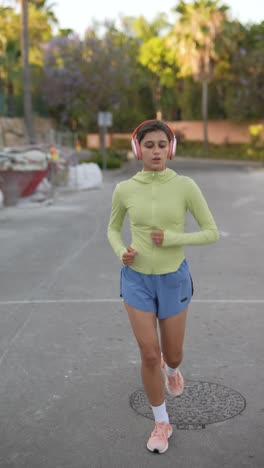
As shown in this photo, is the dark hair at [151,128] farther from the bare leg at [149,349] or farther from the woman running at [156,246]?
the bare leg at [149,349]

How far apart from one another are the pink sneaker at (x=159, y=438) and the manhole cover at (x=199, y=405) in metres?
0.31

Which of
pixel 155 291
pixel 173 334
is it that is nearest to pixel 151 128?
pixel 155 291

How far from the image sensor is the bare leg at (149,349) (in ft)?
12.6

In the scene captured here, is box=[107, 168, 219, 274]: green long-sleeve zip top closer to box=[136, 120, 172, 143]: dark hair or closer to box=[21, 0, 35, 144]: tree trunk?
box=[136, 120, 172, 143]: dark hair

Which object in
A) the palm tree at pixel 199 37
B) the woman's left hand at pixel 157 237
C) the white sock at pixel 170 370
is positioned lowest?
the white sock at pixel 170 370

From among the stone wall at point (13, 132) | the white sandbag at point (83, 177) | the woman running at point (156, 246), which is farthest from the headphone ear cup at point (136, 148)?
the stone wall at point (13, 132)

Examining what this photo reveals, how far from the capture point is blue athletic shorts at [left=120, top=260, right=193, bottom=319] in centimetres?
389

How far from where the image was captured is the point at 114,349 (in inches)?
235

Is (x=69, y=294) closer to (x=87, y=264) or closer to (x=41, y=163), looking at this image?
(x=87, y=264)

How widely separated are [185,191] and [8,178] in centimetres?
1570

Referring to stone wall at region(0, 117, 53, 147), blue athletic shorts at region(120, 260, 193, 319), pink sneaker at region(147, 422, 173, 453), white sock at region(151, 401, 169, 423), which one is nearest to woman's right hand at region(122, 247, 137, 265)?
blue athletic shorts at region(120, 260, 193, 319)

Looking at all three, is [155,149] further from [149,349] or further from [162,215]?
[149,349]

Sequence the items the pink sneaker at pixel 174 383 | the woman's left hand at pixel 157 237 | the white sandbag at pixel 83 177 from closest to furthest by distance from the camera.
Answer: the woman's left hand at pixel 157 237
the pink sneaker at pixel 174 383
the white sandbag at pixel 83 177

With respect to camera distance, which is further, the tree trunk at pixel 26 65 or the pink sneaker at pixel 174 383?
the tree trunk at pixel 26 65
